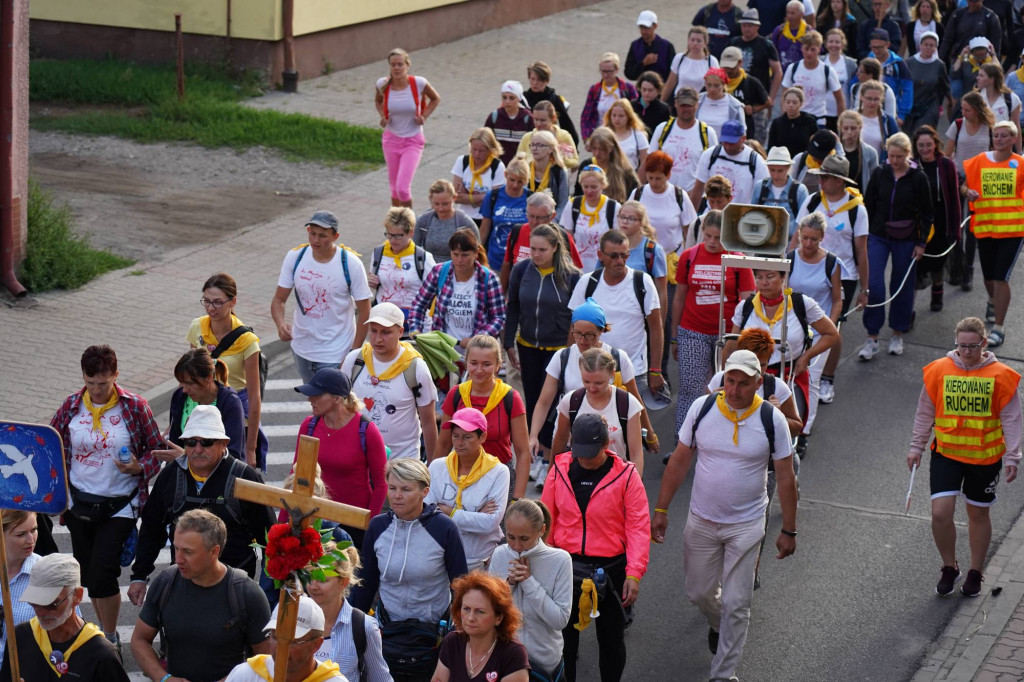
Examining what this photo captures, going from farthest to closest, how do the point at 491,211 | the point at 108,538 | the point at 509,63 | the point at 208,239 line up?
the point at 509,63
the point at 208,239
the point at 491,211
the point at 108,538

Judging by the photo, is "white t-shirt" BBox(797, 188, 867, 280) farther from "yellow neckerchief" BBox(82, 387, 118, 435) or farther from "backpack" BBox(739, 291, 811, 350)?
"yellow neckerchief" BBox(82, 387, 118, 435)

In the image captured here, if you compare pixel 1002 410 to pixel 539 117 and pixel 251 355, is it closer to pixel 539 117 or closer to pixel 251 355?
pixel 251 355

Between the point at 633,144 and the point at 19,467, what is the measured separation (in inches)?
402

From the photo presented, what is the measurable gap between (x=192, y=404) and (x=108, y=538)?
91 centimetres

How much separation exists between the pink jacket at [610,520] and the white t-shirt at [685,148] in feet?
24.8

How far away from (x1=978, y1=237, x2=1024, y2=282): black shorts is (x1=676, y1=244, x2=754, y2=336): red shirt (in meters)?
3.62

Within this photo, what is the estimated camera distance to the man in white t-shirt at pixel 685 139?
15164mm

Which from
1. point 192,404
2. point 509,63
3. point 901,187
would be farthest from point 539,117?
point 509,63

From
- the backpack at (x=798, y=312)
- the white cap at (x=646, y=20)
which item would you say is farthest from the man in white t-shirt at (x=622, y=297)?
the white cap at (x=646, y=20)

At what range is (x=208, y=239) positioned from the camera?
16906mm

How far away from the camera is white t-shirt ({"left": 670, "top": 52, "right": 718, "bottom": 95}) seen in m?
18.4

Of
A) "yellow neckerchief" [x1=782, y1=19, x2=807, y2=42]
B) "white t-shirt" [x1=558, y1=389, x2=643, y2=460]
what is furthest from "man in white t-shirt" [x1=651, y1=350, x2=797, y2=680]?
"yellow neckerchief" [x1=782, y1=19, x2=807, y2=42]

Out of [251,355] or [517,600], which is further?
[251,355]

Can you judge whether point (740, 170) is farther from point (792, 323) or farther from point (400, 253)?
point (400, 253)
